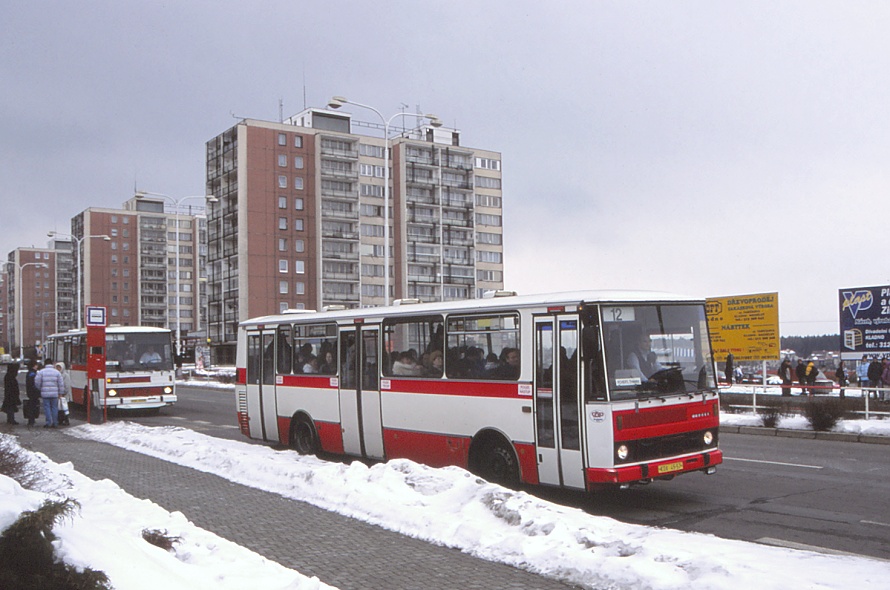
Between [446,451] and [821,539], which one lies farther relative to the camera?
[446,451]

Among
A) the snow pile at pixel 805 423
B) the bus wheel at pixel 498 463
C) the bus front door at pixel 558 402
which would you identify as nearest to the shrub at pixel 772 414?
the snow pile at pixel 805 423

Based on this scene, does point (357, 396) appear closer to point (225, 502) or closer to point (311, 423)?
point (311, 423)

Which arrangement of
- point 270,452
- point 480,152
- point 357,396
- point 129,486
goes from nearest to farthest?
point 129,486, point 357,396, point 270,452, point 480,152

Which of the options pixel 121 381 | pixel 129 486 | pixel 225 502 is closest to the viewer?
pixel 225 502

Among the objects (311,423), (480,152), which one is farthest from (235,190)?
(311,423)

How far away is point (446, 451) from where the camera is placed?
12.2 meters

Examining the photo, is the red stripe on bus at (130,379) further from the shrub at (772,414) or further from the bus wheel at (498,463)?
the bus wheel at (498,463)

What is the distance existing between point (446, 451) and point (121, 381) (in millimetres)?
18524

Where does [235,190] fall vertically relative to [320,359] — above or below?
above

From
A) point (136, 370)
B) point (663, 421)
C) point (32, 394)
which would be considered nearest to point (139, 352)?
point (136, 370)

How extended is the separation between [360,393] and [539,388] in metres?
4.29

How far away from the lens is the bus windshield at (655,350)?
10.2 m

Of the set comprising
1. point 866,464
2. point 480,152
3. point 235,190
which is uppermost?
point 480,152

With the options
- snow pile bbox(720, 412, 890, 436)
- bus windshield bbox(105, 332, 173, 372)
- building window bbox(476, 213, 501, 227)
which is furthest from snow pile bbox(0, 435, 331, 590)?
building window bbox(476, 213, 501, 227)
